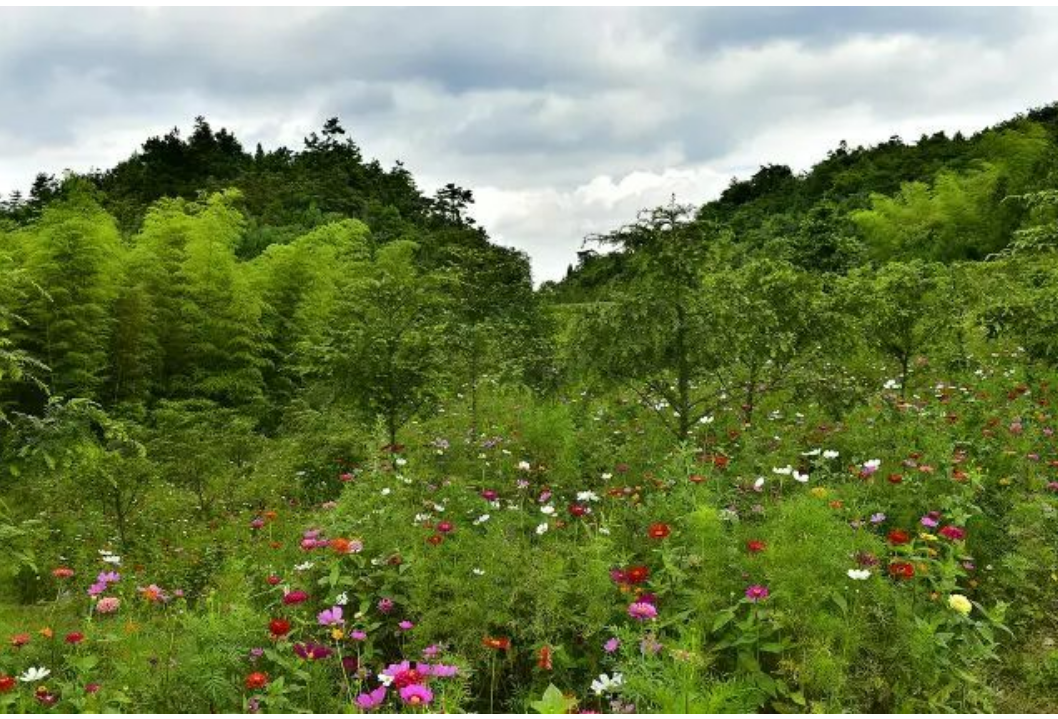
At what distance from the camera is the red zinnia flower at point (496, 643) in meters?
3.10

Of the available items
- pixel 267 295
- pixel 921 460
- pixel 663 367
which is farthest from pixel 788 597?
pixel 267 295

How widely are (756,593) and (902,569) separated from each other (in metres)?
0.69

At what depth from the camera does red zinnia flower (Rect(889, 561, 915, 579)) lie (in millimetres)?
3338

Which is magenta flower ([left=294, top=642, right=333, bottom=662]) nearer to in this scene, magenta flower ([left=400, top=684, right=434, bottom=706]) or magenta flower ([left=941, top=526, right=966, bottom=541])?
magenta flower ([left=400, top=684, right=434, bottom=706])

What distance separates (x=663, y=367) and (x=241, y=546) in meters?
3.38

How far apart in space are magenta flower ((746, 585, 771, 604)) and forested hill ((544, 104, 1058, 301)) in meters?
3.08

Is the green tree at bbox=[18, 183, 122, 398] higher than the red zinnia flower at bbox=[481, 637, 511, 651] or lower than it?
higher

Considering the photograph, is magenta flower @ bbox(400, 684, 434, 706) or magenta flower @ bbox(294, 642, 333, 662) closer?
magenta flower @ bbox(400, 684, 434, 706)

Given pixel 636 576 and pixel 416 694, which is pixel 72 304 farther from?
pixel 416 694

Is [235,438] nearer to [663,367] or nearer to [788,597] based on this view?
[663,367]

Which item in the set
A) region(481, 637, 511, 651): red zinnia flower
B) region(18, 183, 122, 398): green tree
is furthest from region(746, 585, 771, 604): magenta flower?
region(18, 183, 122, 398): green tree

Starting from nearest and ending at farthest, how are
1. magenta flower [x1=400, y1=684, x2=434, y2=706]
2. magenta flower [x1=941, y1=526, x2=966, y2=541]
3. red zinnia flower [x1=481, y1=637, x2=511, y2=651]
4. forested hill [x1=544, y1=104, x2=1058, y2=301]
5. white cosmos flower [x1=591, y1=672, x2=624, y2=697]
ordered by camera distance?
magenta flower [x1=400, y1=684, x2=434, y2=706] < white cosmos flower [x1=591, y1=672, x2=624, y2=697] < red zinnia flower [x1=481, y1=637, x2=511, y2=651] < magenta flower [x1=941, y1=526, x2=966, y2=541] < forested hill [x1=544, y1=104, x2=1058, y2=301]

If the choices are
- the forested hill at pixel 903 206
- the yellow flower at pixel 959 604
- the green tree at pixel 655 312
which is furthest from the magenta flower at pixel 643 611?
the forested hill at pixel 903 206

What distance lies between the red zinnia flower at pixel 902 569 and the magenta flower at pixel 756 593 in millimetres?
609
